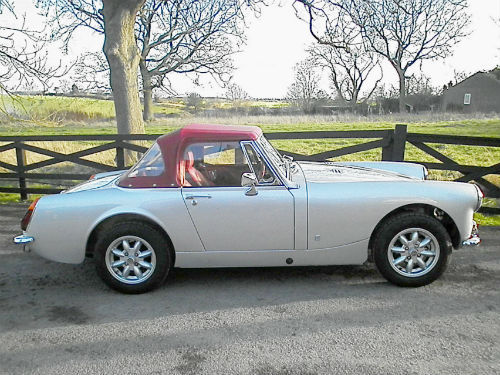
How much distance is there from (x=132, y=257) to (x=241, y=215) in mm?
1107

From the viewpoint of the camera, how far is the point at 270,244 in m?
3.65

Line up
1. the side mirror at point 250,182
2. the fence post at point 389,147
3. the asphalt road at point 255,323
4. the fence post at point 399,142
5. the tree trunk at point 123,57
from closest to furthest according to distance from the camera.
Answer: the asphalt road at point 255,323
the side mirror at point 250,182
the fence post at point 399,142
the fence post at point 389,147
the tree trunk at point 123,57

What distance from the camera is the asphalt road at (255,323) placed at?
260 centimetres

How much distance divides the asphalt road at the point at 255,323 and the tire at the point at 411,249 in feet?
0.48

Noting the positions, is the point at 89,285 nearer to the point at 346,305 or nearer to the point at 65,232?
the point at 65,232

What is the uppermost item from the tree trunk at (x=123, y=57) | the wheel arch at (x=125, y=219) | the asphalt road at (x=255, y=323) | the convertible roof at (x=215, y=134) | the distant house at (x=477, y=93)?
the distant house at (x=477, y=93)

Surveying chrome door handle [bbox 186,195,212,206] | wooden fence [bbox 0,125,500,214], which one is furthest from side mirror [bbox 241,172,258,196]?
wooden fence [bbox 0,125,500,214]

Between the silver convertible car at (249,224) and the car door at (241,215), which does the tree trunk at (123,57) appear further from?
the car door at (241,215)

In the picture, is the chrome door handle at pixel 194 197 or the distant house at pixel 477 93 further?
the distant house at pixel 477 93

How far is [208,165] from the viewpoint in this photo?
13.6 ft

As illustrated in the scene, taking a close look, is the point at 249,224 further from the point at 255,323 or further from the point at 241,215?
the point at 255,323

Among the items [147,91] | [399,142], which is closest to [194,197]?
[399,142]

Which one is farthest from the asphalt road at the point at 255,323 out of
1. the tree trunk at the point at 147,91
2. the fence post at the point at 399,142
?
the tree trunk at the point at 147,91

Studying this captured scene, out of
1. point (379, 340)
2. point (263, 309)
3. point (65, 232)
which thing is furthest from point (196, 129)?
point (379, 340)
